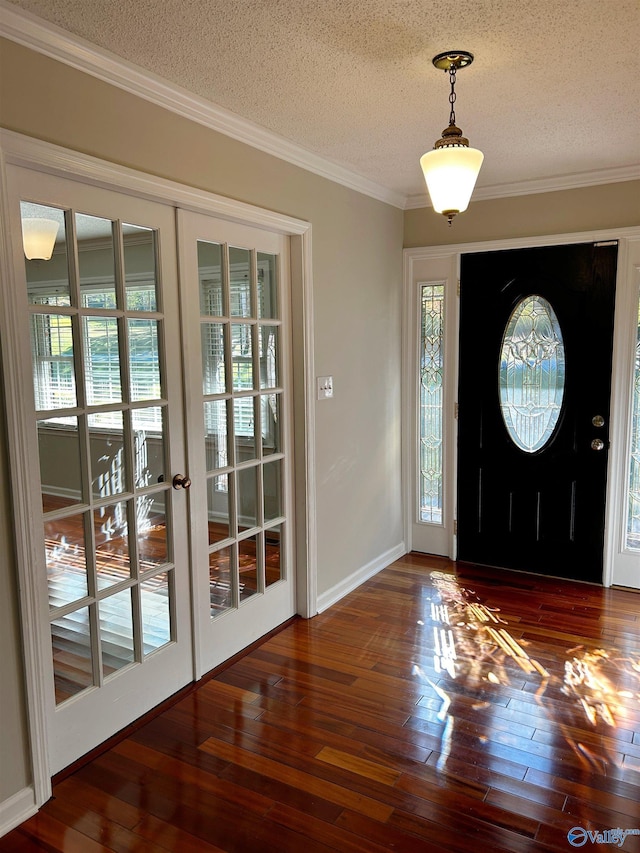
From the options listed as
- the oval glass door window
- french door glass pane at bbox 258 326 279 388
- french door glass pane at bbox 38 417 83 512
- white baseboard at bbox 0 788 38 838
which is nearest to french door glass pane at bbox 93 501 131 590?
french door glass pane at bbox 38 417 83 512

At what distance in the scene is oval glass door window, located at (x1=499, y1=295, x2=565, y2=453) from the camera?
161 inches

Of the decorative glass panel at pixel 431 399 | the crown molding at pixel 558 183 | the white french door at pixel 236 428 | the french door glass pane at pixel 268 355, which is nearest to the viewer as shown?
the white french door at pixel 236 428

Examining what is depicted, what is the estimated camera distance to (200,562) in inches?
115

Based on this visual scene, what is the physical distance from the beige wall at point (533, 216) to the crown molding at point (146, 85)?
36.3 inches

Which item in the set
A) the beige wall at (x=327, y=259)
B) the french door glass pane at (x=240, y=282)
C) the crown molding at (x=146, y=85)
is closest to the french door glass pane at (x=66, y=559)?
the beige wall at (x=327, y=259)

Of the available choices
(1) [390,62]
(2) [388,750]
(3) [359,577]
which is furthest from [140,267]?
(3) [359,577]

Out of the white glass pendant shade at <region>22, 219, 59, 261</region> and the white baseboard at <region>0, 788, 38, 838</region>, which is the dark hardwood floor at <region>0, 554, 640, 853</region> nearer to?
the white baseboard at <region>0, 788, 38, 838</region>

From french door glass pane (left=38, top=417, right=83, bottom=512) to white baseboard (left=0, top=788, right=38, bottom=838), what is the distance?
911mm

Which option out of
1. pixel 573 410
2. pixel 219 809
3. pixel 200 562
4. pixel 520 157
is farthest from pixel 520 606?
pixel 520 157

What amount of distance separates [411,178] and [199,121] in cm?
160

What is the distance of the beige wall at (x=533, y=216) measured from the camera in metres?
3.81

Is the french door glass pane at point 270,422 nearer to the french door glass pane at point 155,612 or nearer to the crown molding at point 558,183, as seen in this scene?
the french door glass pane at point 155,612
